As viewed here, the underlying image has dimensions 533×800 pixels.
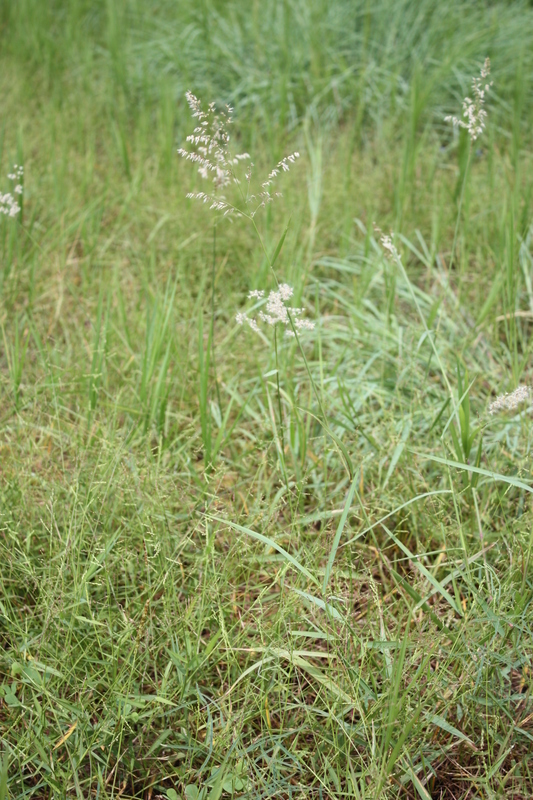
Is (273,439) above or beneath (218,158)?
beneath

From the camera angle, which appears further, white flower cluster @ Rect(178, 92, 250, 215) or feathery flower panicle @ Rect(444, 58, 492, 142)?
feathery flower panicle @ Rect(444, 58, 492, 142)

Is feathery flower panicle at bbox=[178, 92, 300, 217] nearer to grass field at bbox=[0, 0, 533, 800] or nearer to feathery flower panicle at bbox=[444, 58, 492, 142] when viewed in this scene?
grass field at bbox=[0, 0, 533, 800]

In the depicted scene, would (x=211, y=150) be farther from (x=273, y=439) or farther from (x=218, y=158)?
(x=273, y=439)

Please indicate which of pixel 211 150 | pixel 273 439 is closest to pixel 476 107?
pixel 211 150

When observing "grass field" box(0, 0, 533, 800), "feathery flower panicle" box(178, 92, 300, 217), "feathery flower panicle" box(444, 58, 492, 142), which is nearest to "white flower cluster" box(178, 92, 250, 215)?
"feathery flower panicle" box(178, 92, 300, 217)

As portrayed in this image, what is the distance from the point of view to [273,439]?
1.67 meters

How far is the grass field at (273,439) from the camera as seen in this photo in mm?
1286

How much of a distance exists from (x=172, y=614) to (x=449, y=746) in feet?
1.89

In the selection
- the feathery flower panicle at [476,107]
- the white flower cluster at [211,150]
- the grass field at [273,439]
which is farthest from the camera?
the feathery flower panicle at [476,107]

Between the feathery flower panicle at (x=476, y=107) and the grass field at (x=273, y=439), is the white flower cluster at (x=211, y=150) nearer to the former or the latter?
the grass field at (x=273, y=439)

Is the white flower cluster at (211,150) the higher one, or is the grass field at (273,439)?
the white flower cluster at (211,150)

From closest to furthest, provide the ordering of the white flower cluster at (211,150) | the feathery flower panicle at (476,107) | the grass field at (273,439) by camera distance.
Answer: the grass field at (273,439), the white flower cluster at (211,150), the feathery flower panicle at (476,107)

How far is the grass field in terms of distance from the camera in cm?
129

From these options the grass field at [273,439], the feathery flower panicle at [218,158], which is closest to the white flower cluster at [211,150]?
the feathery flower panicle at [218,158]
